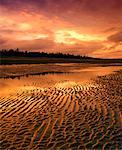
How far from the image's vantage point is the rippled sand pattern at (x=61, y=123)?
8.61 metres

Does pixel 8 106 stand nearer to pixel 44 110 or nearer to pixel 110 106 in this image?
pixel 44 110

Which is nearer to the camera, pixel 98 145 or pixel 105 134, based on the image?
pixel 98 145

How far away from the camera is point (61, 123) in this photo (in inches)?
428

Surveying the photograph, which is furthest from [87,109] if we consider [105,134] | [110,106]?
[105,134]

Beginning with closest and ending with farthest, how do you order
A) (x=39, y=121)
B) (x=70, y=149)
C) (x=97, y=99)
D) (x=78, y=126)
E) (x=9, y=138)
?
1. (x=70, y=149)
2. (x=9, y=138)
3. (x=78, y=126)
4. (x=39, y=121)
5. (x=97, y=99)

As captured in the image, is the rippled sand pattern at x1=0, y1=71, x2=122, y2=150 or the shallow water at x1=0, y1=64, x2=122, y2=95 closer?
the rippled sand pattern at x1=0, y1=71, x2=122, y2=150

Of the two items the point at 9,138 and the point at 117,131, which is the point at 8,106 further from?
the point at 117,131

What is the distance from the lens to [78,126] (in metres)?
10.4

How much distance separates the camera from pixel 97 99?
16328 mm

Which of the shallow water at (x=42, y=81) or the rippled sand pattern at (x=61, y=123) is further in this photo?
the shallow water at (x=42, y=81)

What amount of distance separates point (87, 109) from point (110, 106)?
1.55 m

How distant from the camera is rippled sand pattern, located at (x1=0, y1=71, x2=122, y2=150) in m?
8.61

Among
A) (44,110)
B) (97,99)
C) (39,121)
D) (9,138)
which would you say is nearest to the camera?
(9,138)

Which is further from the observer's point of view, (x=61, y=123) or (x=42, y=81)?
(x=42, y=81)
